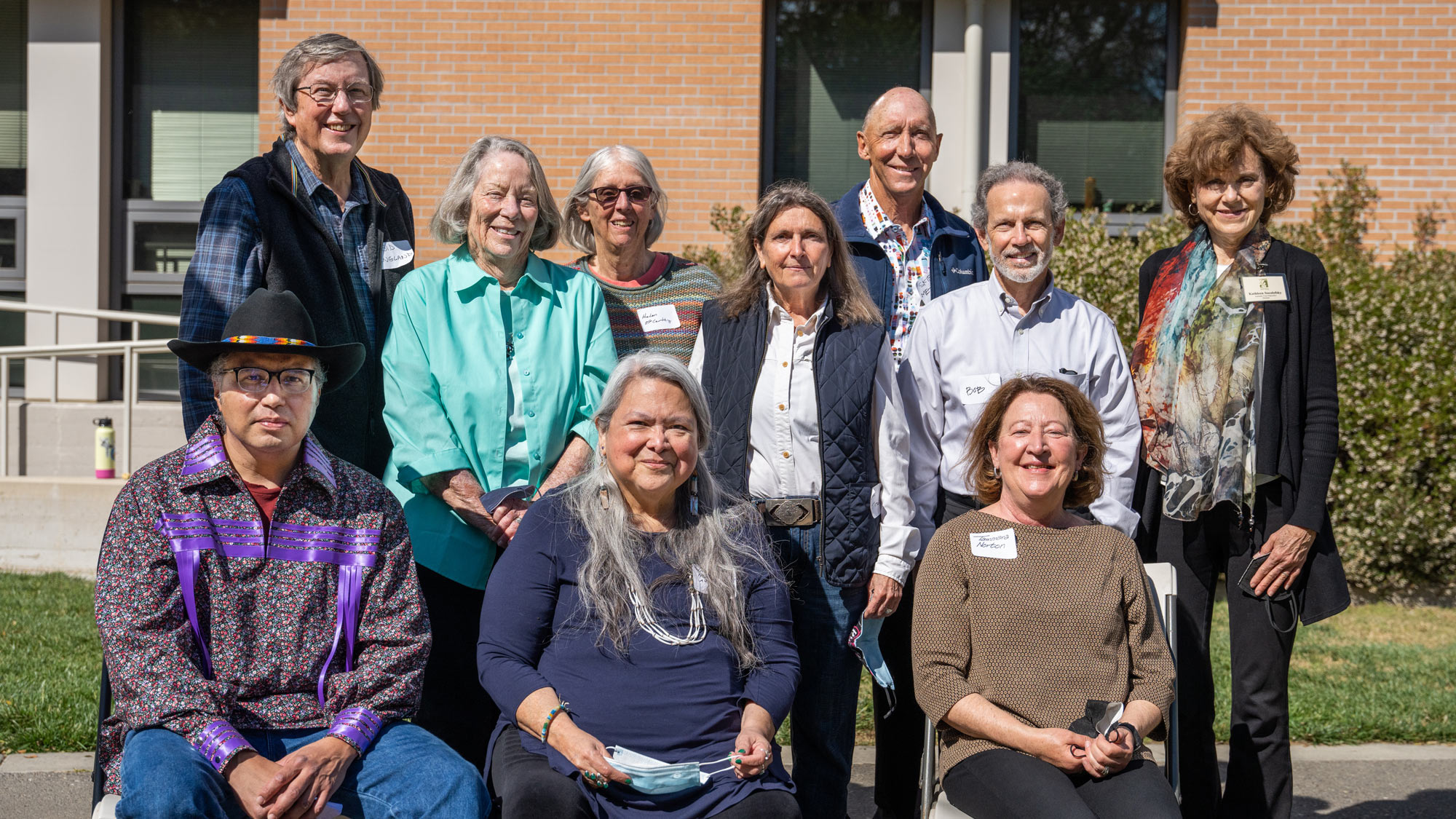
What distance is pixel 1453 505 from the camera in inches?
283

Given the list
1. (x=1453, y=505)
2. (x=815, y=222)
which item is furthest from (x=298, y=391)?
(x=1453, y=505)

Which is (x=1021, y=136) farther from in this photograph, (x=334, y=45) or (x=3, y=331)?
(x=3, y=331)

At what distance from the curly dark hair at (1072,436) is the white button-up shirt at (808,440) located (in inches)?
8.6

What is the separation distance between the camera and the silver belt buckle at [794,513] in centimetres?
349

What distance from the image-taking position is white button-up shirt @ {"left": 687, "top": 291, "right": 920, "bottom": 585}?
11.5 ft

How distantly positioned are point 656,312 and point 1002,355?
110 centimetres

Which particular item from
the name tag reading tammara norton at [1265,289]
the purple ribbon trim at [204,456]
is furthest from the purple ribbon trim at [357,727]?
the name tag reading tammara norton at [1265,289]

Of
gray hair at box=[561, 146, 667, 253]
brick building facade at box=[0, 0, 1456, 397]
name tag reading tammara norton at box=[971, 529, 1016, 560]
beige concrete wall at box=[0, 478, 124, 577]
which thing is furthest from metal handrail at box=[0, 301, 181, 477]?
name tag reading tammara norton at box=[971, 529, 1016, 560]

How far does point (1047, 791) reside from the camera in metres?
2.96

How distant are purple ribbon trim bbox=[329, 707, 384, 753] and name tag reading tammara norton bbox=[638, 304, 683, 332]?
1.49 metres

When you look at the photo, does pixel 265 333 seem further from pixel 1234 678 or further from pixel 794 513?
pixel 1234 678

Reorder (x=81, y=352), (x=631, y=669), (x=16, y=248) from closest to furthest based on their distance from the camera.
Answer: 1. (x=631, y=669)
2. (x=81, y=352)
3. (x=16, y=248)

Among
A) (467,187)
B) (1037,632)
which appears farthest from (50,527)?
A: (1037,632)

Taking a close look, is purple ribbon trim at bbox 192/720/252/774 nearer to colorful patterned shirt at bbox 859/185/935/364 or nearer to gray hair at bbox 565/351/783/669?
gray hair at bbox 565/351/783/669
